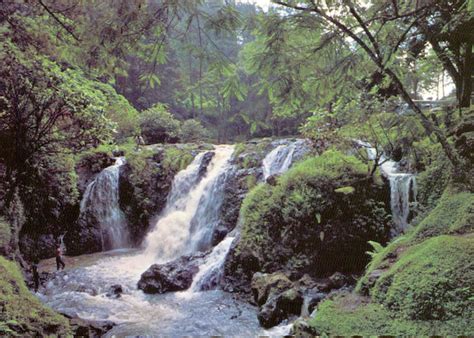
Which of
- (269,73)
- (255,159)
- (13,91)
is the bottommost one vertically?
(255,159)

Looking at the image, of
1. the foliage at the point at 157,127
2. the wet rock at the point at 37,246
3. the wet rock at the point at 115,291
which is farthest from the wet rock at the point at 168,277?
the foliage at the point at 157,127

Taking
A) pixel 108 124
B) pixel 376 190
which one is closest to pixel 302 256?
pixel 376 190

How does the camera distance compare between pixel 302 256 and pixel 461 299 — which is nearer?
pixel 461 299

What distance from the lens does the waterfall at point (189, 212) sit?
41.8 ft

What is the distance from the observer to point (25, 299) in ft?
16.7

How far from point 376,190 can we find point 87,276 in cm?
833

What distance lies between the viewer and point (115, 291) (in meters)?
8.87

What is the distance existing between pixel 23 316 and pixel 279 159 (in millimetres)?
9913

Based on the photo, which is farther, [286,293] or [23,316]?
[286,293]

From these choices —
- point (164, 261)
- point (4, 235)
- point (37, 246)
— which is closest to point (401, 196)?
point (164, 261)

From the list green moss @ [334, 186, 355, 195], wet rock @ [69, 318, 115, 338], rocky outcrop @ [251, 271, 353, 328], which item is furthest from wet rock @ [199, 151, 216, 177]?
wet rock @ [69, 318, 115, 338]

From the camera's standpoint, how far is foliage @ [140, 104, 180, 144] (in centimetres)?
2261

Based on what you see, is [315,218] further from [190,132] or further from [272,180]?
Result: [190,132]

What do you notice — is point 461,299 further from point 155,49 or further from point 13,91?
point 13,91
